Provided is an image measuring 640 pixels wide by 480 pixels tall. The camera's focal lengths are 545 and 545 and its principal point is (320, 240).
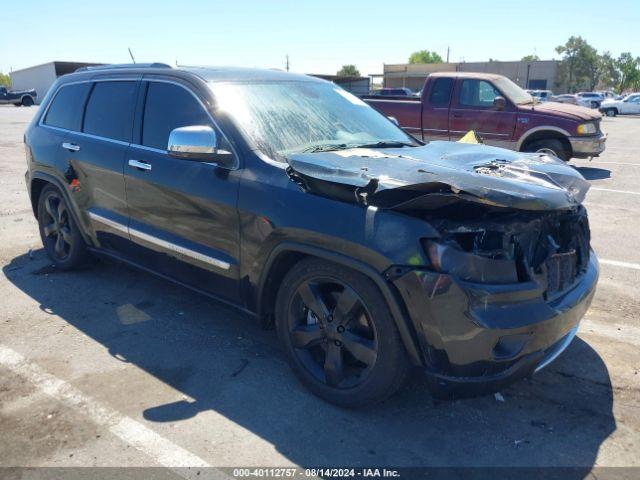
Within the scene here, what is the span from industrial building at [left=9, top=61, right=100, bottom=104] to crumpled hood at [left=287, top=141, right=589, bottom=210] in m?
51.5

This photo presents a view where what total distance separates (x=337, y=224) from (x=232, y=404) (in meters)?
1.23

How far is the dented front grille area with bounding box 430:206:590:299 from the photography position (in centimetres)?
256

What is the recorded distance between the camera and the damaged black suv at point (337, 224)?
258 cm

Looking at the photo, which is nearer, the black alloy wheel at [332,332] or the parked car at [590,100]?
the black alloy wheel at [332,332]

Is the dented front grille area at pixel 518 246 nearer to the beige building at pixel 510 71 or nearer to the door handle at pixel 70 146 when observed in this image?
the door handle at pixel 70 146

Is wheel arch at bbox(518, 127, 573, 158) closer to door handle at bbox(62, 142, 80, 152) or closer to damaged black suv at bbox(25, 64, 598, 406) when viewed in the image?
damaged black suv at bbox(25, 64, 598, 406)

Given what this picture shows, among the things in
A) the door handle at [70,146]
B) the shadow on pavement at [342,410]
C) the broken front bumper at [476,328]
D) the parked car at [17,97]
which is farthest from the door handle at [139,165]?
the parked car at [17,97]

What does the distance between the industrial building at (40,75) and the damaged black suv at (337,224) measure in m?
50.2

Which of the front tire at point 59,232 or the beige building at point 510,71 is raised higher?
the beige building at point 510,71

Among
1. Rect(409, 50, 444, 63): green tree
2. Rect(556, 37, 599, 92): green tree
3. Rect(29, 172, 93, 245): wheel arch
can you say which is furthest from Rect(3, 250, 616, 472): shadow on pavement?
Rect(409, 50, 444, 63): green tree

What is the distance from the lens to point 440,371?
8.70 ft

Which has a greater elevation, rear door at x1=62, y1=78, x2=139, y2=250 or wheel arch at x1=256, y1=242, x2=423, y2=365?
rear door at x1=62, y1=78, x2=139, y2=250

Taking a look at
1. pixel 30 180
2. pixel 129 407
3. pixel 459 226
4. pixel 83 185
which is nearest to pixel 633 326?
pixel 459 226

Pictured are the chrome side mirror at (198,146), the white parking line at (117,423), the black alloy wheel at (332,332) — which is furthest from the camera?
the chrome side mirror at (198,146)
